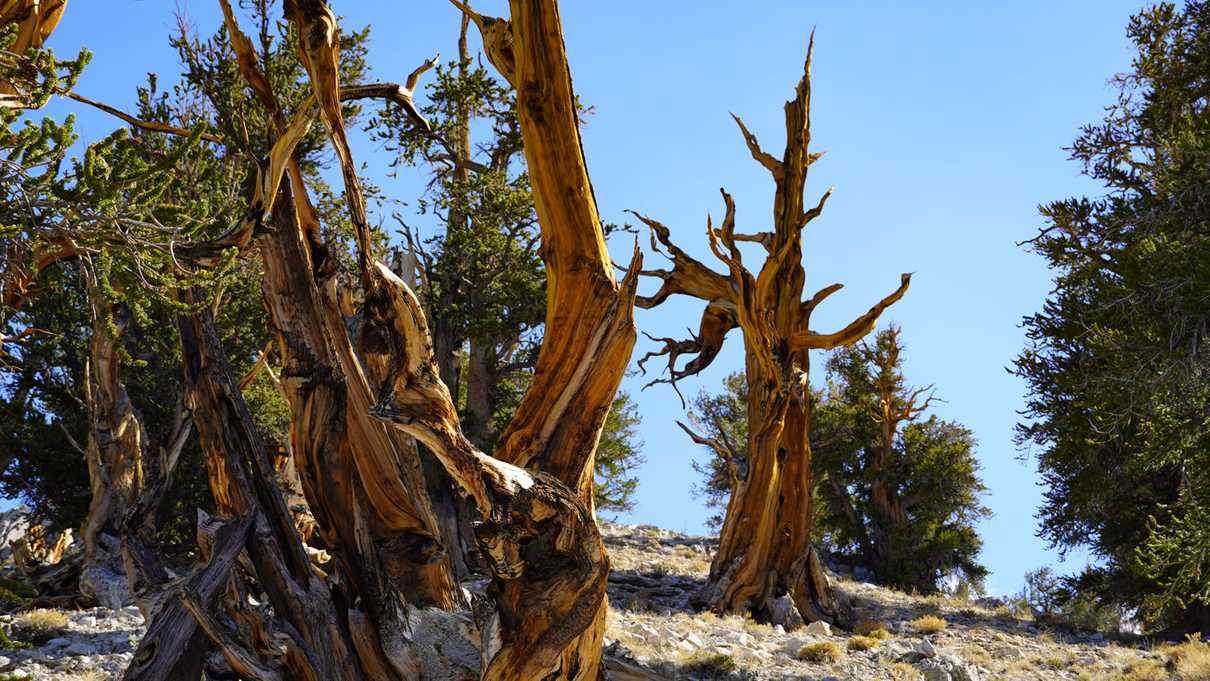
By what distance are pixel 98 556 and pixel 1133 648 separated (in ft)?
29.6

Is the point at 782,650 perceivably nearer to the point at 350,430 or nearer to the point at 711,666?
the point at 711,666

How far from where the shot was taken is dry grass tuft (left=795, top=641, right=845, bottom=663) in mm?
6691

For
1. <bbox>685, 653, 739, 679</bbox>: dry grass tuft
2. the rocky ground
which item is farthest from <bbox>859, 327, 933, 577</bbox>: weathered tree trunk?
<bbox>685, 653, 739, 679</bbox>: dry grass tuft

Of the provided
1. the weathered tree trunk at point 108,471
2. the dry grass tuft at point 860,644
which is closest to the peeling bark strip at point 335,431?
the dry grass tuft at point 860,644

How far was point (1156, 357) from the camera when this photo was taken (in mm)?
7582

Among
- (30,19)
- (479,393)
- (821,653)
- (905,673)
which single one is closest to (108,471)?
(30,19)

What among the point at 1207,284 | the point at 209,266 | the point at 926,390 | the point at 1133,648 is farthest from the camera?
the point at 926,390

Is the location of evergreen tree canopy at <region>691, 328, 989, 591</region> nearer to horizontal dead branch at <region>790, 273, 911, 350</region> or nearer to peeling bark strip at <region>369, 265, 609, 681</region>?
horizontal dead branch at <region>790, 273, 911, 350</region>

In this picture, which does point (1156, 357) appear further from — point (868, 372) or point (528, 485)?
point (868, 372)

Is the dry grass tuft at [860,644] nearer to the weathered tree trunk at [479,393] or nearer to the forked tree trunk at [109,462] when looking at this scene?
the forked tree trunk at [109,462]

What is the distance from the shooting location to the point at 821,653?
673 cm

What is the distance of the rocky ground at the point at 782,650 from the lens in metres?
5.91

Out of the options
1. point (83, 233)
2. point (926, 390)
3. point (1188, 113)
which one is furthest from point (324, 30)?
point (926, 390)

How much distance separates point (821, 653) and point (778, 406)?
3326 mm
